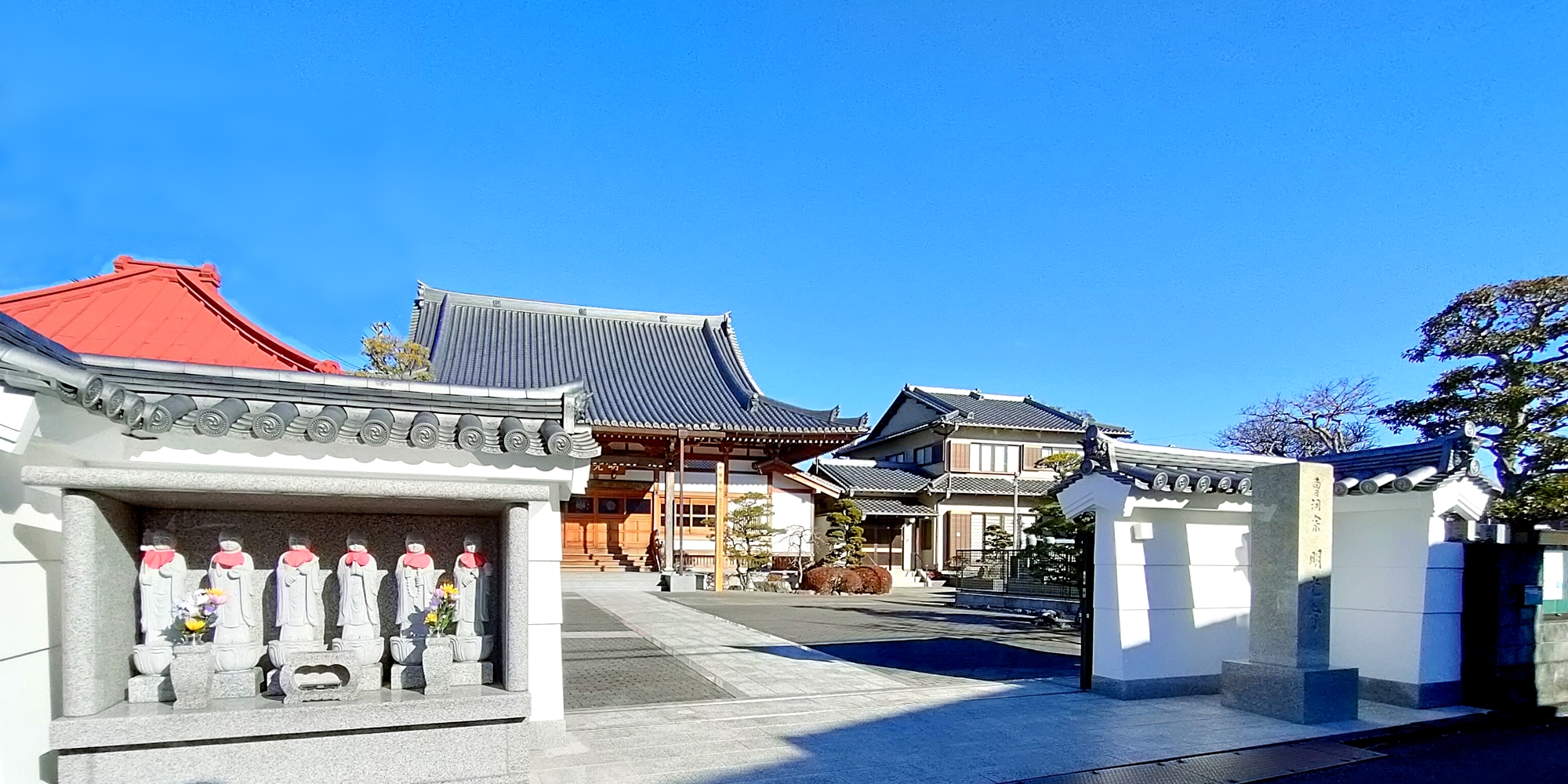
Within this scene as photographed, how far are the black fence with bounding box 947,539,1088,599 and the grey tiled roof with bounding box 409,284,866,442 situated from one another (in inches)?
194

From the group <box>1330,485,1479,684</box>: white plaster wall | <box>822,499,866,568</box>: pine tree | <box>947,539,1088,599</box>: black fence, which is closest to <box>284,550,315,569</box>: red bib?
<box>1330,485,1479,684</box>: white plaster wall

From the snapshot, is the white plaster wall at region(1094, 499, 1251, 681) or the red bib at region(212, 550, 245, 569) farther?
the white plaster wall at region(1094, 499, 1251, 681)

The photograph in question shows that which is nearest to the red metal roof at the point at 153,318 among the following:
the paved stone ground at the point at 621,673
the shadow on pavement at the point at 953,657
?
the paved stone ground at the point at 621,673

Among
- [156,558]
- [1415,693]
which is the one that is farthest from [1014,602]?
[156,558]

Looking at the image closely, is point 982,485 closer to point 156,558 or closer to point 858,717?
point 858,717

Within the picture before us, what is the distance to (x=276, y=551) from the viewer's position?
532 centimetres

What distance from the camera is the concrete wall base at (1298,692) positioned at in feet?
22.6

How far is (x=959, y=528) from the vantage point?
2988 cm

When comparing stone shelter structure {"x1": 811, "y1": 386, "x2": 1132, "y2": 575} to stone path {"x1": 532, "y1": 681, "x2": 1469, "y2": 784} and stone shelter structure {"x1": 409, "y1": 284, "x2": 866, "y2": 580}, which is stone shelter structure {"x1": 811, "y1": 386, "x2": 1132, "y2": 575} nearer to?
stone shelter structure {"x1": 409, "y1": 284, "x2": 866, "y2": 580}

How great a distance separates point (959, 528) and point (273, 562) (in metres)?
26.6

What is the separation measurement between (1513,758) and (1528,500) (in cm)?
989

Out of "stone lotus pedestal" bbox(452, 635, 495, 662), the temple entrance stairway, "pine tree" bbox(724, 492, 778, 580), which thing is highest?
"pine tree" bbox(724, 492, 778, 580)

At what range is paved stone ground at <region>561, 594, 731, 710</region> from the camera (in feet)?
25.8

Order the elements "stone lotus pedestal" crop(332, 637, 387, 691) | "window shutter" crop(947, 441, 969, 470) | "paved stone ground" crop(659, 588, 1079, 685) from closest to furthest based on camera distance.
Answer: "stone lotus pedestal" crop(332, 637, 387, 691), "paved stone ground" crop(659, 588, 1079, 685), "window shutter" crop(947, 441, 969, 470)
